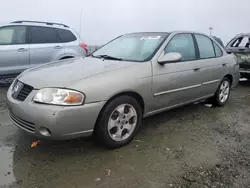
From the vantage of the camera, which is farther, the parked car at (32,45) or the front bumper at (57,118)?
the parked car at (32,45)

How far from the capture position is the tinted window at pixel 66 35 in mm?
6914

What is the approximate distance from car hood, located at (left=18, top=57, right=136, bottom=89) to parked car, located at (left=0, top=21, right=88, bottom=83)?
10.6 ft

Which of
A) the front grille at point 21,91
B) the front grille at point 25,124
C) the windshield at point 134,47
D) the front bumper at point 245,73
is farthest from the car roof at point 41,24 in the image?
the front bumper at point 245,73

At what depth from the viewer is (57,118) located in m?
2.57

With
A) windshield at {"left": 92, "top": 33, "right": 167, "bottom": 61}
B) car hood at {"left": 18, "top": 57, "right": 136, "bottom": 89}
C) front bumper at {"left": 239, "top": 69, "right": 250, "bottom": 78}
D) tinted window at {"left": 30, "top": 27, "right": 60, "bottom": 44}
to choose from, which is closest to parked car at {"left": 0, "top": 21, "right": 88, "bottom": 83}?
tinted window at {"left": 30, "top": 27, "right": 60, "bottom": 44}

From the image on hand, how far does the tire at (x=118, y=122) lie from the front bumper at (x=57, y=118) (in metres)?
0.11

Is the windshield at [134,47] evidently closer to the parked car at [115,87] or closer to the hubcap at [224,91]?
the parked car at [115,87]

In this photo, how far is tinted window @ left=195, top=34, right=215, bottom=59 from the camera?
4414 millimetres

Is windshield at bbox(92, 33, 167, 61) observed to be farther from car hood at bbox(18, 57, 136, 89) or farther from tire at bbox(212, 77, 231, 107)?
tire at bbox(212, 77, 231, 107)

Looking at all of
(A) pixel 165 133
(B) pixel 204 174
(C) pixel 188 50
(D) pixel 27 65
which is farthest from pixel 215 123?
(D) pixel 27 65

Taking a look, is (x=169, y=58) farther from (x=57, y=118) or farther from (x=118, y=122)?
(x=57, y=118)

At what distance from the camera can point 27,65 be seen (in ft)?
20.7

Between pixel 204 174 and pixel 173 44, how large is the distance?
6.76 ft

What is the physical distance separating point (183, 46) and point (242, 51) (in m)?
4.54
